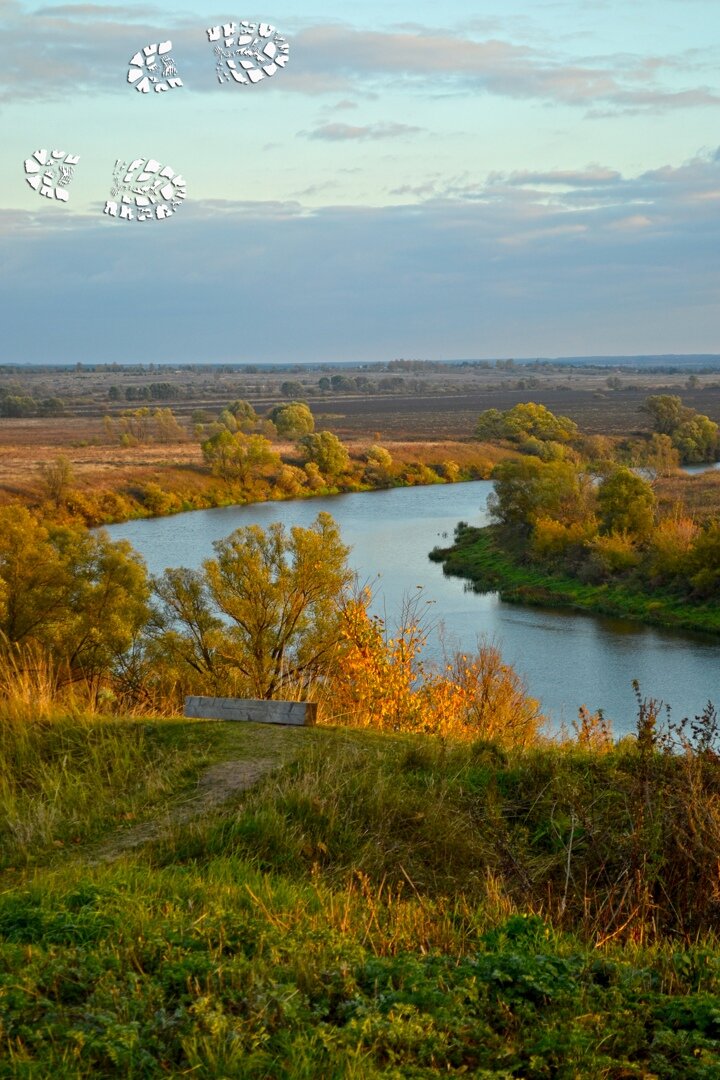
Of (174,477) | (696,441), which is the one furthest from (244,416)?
(696,441)

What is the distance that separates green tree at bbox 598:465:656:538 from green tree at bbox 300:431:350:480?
30501mm

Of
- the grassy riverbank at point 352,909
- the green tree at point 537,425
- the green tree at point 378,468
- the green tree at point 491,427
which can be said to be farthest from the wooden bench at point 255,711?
the green tree at point 491,427

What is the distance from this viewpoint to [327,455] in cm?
7931

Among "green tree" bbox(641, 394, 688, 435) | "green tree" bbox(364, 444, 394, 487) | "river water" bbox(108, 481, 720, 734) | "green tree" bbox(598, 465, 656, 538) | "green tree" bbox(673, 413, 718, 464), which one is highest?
"green tree" bbox(641, 394, 688, 435)

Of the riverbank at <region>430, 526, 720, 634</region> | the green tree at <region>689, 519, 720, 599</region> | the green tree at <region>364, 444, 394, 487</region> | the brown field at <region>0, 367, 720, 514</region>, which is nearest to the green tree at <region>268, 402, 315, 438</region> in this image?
the brown field at <region>0, 367, 720, 514</region>

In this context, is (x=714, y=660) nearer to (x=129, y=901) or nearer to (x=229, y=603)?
(x=229, y=603)

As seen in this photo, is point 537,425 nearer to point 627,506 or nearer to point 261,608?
point 627,506

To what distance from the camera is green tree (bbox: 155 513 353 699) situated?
24031mm

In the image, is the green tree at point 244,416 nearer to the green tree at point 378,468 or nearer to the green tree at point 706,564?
the green tree at point 378,468

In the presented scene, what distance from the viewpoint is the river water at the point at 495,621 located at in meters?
29.7

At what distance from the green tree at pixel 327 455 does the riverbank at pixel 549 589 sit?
2610 centimetres

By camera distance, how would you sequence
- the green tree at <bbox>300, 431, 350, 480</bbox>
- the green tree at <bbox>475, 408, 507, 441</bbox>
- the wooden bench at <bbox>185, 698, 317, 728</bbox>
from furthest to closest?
the green tree at <bbox>475, 408, 507, 441</bbox> → the green tree at <bbox>300, 431, 350, 480</bbox> → the wooden bench at <bbox>185, 698, 317, 728</bbox>

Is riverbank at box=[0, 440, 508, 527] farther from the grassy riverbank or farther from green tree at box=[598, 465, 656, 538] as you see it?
the grassy riverbank

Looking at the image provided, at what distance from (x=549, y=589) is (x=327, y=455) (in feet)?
119
